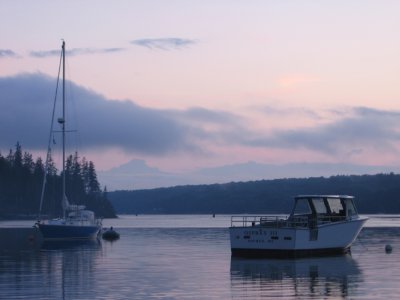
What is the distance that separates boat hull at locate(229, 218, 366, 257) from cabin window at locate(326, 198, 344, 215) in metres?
1.56

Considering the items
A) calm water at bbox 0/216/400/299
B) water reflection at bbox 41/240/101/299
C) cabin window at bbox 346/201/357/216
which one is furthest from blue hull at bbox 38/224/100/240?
cabin window at bbox 346/201/357/216

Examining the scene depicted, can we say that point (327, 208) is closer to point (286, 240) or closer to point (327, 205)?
point (327, 205)

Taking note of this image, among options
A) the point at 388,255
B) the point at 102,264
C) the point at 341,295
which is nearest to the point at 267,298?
the point at 341,295

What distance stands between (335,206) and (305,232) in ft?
18.5

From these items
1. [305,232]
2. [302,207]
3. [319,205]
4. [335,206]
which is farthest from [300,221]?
[302,207]

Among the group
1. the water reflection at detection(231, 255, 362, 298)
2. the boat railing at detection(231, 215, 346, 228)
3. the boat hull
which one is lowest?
the water reflection at detection(231, 255, 362, 298)

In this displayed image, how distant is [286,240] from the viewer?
53.2 m

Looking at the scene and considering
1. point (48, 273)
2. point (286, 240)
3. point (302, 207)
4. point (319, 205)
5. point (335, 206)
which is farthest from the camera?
point (302, 207)

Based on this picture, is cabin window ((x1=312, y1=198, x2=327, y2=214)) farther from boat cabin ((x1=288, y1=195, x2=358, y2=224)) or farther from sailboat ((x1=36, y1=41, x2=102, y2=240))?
sailboat ((x1=36, y1=41, x2=102, y2=240))

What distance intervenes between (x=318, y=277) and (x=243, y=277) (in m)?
3.54

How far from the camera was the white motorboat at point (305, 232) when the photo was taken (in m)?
53.3

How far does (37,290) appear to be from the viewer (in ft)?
116

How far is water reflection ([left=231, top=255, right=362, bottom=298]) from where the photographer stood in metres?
35.0

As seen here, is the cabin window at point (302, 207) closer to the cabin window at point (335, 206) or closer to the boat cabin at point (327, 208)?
the boat cabin at point (327, 208)
